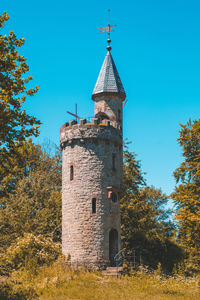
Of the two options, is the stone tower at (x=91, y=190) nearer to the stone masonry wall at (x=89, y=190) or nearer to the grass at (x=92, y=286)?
the stone masonry wall at (x=89, y=190)

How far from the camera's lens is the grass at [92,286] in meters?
16.6

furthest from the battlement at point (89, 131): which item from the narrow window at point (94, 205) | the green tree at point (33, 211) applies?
the green tree at point (33, 211)

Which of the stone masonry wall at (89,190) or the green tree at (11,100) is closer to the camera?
the green tree at (11,100)

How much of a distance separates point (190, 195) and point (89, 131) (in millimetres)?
8365

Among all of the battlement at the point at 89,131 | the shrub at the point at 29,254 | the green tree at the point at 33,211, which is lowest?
the shrub at the point at 29,254

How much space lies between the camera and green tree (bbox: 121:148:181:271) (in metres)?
30.8

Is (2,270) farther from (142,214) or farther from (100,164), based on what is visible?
(142,214)

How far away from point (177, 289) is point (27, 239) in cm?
1035

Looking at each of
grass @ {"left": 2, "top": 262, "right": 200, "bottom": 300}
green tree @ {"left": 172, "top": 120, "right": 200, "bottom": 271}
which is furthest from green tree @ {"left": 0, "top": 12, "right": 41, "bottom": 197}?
green tree @ {"left": 172, "top": 120, "right": 200, "bottom": 271}

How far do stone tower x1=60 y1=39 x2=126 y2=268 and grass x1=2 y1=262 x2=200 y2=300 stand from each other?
1.57 m

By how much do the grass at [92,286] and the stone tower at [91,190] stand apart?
1569mm

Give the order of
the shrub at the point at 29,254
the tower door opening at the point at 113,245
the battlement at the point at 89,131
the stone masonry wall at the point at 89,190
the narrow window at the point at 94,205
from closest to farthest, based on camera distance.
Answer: the stone masonry wall at the point at 89,190, the shrub at the point at 29,254, the narrow window at the point at 94,205, the tower door opening at the point at 113,245, the battlement at the point at 89,131

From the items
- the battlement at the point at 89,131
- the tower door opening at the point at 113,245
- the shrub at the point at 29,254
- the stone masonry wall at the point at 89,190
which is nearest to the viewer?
the stone masonry wall at the point at 89,190

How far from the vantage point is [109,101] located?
27922 millimetres
